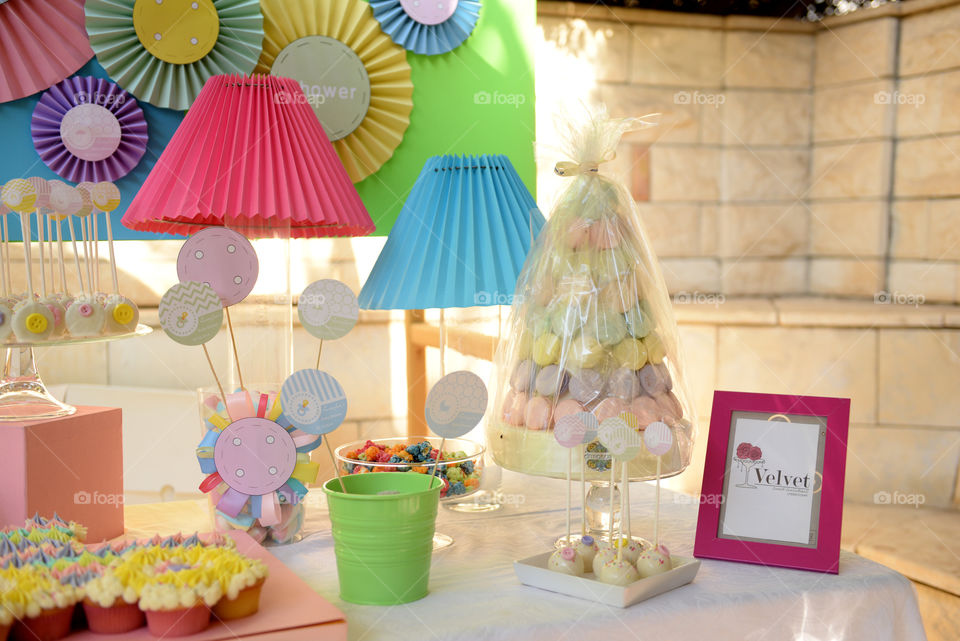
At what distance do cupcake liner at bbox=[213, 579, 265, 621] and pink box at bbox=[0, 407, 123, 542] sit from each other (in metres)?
0.39

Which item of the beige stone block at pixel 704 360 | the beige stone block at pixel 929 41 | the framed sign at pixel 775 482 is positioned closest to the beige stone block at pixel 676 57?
the beige stone block at pixel 929 41

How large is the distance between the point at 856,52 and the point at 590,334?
7.84 ft

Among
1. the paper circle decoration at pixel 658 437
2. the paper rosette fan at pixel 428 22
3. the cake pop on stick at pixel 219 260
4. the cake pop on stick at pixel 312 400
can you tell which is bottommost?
the paper circle decoration at pixel 658 437

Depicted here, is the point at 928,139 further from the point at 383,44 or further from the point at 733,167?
the point at 383,44

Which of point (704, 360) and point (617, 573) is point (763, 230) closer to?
point (704, 360)

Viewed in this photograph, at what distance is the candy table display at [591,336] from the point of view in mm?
1026

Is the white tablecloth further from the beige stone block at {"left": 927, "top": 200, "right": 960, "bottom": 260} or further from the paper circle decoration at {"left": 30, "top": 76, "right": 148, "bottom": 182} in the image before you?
the beige stone block at {"left": 927, "top": 200, "right": 960, "bottom": 260}

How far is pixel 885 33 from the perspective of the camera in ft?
9.33

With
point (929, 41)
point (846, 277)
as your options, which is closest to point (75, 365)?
point (846, 277)

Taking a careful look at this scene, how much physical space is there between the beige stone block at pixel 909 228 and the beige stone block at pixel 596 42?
995 millimetres

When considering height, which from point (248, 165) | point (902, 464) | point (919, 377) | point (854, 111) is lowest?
point (902, 464)

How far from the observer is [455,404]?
0.99 m

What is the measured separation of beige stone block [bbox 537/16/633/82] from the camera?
2.89 metres

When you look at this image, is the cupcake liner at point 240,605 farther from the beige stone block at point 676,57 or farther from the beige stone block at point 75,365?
the beige stone block at point 676,57
